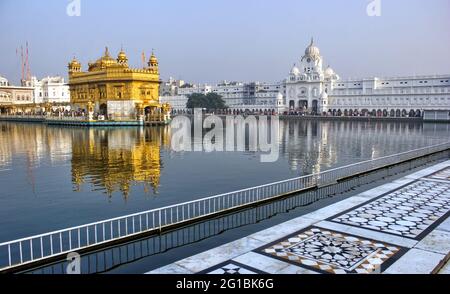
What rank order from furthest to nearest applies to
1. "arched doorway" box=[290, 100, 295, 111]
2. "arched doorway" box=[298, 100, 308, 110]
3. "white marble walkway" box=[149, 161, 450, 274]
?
1. "arched doorway" box=[290, 100, 295, 111]
2. "arched doorway" box=[298, 100, 308, 110]
3. "white marble walkway" box=[149, 161, 450, 274]

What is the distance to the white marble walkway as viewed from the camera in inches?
325

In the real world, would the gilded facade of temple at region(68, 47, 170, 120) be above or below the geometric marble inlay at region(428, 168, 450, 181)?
above

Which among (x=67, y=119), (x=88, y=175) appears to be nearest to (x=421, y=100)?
(x=67, y=119)

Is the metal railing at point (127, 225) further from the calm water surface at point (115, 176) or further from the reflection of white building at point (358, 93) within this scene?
the reflection of white building at point (358, 93)

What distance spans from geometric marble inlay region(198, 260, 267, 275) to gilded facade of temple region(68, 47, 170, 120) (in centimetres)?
5459

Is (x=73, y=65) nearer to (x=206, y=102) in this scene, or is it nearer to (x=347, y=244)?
(x=206, y=102)

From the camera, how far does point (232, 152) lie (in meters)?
29.7

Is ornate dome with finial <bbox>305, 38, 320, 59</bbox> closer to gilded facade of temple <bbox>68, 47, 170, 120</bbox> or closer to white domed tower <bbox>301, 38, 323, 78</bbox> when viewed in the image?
white domed tower <bbox>301, 38, 323, 78</bbox>

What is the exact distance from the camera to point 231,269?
8117 millimetres

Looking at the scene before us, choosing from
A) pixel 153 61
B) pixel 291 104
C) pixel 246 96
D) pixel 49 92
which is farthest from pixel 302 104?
pixel 49 92

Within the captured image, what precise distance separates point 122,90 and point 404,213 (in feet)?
192

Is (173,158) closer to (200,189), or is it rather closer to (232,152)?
(232,152)

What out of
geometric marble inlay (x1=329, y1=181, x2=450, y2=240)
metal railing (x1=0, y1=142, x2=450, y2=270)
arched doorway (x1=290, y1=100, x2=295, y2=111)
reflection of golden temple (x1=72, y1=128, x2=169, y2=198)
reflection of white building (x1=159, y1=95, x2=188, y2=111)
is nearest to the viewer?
metal railing (x1=0, y1=142, x2=450, y2=270)

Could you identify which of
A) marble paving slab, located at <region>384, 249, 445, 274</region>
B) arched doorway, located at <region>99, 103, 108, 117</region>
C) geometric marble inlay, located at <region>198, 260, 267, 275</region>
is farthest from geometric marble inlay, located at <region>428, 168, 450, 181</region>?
arched doorway, located at <region>99, 103, 108, 117</region>
